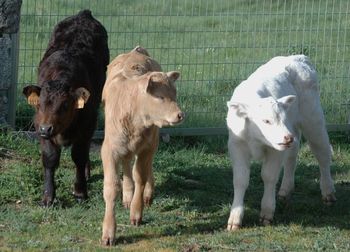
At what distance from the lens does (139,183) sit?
318 inches

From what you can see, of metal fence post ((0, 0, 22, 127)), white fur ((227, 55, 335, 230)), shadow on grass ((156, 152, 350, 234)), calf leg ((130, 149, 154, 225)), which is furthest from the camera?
metal fence post ((0, 0, 22, 127))

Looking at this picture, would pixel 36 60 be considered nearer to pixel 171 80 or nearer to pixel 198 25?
pixel 198 25

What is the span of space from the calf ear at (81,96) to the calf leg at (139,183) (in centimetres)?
73

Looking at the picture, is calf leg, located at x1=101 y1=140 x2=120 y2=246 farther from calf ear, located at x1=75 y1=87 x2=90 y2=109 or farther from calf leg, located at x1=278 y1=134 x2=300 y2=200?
calf leg, located at x1=278 y1=134 x2=300 y2=200

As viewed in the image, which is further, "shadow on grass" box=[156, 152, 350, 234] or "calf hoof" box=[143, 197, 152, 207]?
"calf hoof" box=[143, 197, 152, 207]

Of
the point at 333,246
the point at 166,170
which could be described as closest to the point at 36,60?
the point at 166,170

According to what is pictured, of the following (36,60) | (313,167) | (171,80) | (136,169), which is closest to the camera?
(171,80)

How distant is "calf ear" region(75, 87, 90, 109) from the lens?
8.36m

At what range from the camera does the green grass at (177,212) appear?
767cm

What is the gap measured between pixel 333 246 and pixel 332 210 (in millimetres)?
1344

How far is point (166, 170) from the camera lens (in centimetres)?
1007

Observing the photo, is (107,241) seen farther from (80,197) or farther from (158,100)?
(80,197)

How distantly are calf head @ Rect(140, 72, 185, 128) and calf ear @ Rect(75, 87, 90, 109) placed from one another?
3.03 feet

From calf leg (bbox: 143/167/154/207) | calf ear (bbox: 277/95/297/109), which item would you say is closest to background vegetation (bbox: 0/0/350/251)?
calf leg (bbox: 143/167/154/207)
